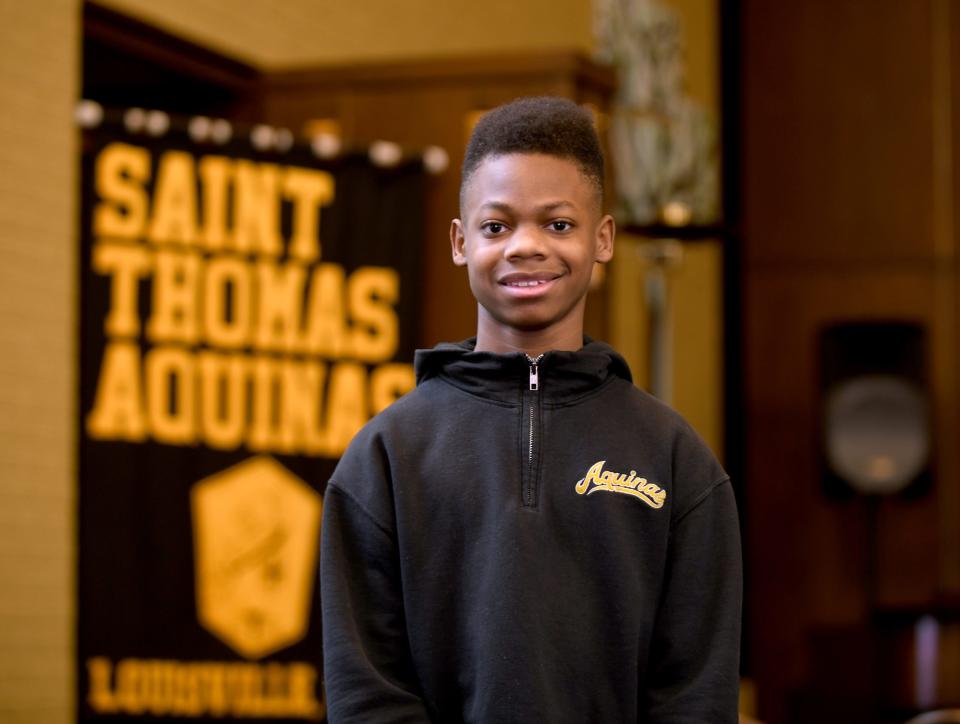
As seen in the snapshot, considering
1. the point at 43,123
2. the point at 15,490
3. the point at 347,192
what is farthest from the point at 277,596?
the point at 43,123

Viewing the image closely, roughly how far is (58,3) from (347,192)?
968 mm

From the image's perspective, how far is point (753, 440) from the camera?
7004 mm

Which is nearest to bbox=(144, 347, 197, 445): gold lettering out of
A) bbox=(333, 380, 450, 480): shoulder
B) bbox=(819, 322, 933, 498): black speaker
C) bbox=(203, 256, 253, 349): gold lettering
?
bbox=(203, 256, 253, 349): gold lettering

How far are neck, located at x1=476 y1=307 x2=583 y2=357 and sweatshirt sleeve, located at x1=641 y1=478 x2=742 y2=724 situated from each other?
0.63 feet

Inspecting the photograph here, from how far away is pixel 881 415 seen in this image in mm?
6004

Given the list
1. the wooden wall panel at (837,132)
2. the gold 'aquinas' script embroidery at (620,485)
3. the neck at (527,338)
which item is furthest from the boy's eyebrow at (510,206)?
the wooden wall panel at (837,132)

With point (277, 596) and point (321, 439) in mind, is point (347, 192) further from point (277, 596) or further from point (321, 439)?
point (277, 596)

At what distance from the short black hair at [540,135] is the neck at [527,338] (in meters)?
0.13

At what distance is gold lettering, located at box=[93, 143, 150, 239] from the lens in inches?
151

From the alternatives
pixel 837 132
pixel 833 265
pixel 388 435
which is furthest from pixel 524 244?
pixel 837 132

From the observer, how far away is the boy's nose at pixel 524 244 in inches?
48.0

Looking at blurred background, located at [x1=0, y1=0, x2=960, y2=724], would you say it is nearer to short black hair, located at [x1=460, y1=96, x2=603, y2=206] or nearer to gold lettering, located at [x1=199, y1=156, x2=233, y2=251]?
gold lettering, located at [x1=199, y1=156, x2=233, y2=251]

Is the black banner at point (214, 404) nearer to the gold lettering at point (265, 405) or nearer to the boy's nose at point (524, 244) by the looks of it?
the gold lettering at point (265, 405)

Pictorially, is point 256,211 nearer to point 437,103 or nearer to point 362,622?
point 437,103
